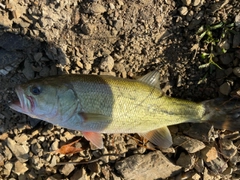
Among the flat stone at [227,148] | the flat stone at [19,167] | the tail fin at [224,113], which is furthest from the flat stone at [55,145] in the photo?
the flat stone at [227,148]

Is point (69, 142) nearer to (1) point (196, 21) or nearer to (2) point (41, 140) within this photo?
(2) point (41, 140)

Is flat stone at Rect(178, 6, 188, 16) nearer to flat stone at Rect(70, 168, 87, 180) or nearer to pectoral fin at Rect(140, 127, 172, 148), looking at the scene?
pectoral fin at Rect(140, 127, 172, 148)

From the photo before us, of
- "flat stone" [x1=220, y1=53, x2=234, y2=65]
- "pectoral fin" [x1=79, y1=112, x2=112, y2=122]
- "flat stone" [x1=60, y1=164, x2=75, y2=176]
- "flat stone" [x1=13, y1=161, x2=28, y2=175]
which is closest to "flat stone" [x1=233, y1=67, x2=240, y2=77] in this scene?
"flat stone" [x1=220, y1=53, x2=234, y2=65]

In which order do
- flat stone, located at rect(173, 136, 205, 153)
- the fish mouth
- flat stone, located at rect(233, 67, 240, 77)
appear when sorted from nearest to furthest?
1. the fish mouth
2. flat stone, located at rect(233, 67, 240, 77)
3. flat stone, located at rect(173, 136, 205, 153)

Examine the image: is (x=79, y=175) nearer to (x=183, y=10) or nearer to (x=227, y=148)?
(x=227, y=148)

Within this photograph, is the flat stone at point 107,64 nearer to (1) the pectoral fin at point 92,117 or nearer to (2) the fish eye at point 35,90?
(1) the pectoral fin at point 92,117

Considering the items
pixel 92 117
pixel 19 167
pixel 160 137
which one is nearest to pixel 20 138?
pixel 19 167
